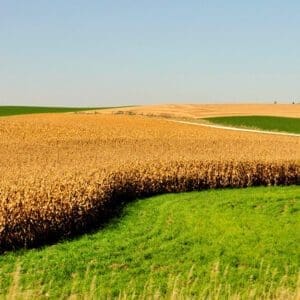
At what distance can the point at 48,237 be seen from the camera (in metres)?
15.4

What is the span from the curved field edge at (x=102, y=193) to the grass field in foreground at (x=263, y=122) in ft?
124

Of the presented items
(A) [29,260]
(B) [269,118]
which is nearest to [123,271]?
(A) [29,260]

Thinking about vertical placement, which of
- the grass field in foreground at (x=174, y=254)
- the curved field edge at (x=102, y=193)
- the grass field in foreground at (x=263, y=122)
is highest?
the grass field in foreground at (x=263, y=122)

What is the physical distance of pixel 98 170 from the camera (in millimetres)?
22516

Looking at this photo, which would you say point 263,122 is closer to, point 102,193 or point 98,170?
point 98,170

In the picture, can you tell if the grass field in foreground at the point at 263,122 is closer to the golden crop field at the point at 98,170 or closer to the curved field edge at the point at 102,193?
the golden crop field at the point at 98,170

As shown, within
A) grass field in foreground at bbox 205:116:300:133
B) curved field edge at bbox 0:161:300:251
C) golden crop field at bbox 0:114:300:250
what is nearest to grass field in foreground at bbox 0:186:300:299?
curved field edge at bbox 0:161:300:251

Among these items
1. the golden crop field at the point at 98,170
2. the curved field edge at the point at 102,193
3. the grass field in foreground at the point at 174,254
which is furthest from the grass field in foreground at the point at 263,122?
the grass field in foreground at the point at 174,254

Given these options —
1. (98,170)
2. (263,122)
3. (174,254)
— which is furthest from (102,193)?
(263,122)

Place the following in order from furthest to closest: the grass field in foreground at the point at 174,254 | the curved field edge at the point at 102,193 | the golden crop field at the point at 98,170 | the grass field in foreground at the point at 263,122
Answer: the grass field in foreground at the point at 263,122, the golden crop field at the point at 98,170, the curved field edge at the point at 102,193, the grass field in foreground at the point at 174,254

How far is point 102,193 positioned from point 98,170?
143 inches

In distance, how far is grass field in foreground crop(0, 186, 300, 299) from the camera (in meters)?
11.9

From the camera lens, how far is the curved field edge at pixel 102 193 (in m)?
14.8

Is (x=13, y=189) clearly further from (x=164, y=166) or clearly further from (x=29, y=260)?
(x=164, y=166)
